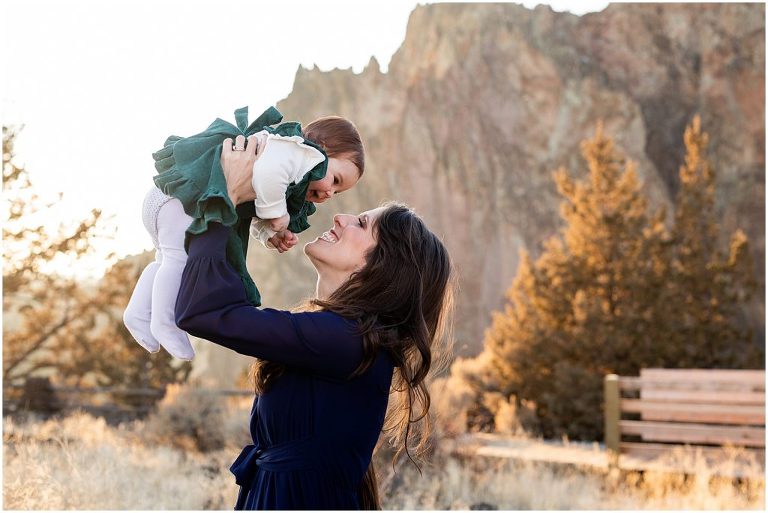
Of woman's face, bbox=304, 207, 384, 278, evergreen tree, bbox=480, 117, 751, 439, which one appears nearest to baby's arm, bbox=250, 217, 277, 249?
woman's face, bbox=304, 207, 384, 278

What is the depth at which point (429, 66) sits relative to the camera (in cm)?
3002

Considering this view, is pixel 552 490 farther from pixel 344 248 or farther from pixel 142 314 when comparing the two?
pixel 142 314

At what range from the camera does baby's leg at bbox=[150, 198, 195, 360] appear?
6.94 ft

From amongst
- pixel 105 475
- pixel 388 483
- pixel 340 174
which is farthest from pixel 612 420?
pixel 340 174

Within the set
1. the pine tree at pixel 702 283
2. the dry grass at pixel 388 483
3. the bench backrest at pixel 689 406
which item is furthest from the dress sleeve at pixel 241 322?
the pine tree at pixel 702 283

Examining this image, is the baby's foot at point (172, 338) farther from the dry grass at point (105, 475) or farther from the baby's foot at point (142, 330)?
the dry grass at point (105, 475)

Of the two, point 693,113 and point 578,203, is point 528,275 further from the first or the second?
point 693,113

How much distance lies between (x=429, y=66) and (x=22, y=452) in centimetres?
2503

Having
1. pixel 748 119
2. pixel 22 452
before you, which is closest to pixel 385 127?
pixel 748 119

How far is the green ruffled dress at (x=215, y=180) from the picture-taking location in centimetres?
199

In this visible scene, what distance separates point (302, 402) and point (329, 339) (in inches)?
7.9

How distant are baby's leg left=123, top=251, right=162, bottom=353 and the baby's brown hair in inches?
31.0

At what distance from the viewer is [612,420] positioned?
9891 millimetres

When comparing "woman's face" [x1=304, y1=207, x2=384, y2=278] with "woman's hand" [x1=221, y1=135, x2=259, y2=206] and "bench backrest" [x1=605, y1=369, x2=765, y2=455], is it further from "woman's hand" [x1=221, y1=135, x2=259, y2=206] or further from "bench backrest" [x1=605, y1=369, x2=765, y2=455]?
"bench backrest" [x1=605, y1=369, x2=765, y2=455]
